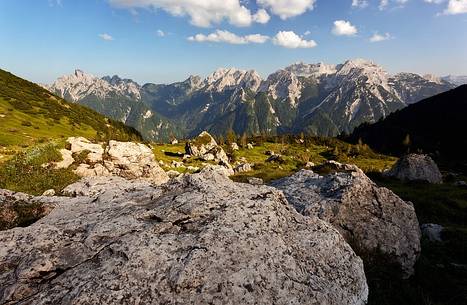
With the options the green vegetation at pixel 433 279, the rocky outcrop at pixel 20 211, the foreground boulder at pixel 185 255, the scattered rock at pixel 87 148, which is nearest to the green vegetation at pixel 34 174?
the scattered rock at pixel 87 148

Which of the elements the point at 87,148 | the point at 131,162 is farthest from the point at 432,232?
the point at 87,148

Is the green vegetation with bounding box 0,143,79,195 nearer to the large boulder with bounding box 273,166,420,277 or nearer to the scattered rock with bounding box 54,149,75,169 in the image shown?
the scattered rock with bounding box 54,149,75,169

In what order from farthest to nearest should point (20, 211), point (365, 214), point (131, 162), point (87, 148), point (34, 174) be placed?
point (131, 162) → point (87, 148) → point (34, 174) → point (365, 214) → point (20, 211)

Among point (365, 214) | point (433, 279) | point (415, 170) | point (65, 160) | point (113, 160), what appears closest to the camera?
point (433, 279)

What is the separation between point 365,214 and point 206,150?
130407 millimetres

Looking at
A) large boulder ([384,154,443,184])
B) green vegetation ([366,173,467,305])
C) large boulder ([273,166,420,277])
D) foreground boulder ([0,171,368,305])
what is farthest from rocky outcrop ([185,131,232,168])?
foreground boulder ([0,171,368,305])

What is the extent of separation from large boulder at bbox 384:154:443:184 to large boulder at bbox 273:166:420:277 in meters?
62.6

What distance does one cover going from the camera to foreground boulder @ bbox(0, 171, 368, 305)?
10.2 metres

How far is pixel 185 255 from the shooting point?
36.7 ft

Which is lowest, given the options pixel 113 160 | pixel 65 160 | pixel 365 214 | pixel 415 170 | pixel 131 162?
pixel 415 170

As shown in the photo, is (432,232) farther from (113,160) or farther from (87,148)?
(87,148)

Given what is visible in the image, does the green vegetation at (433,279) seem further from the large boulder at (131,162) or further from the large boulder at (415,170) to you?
the large boulder at (415,170)

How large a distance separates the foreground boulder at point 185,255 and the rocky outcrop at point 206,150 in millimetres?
110047

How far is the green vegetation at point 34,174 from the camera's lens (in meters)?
32.6
